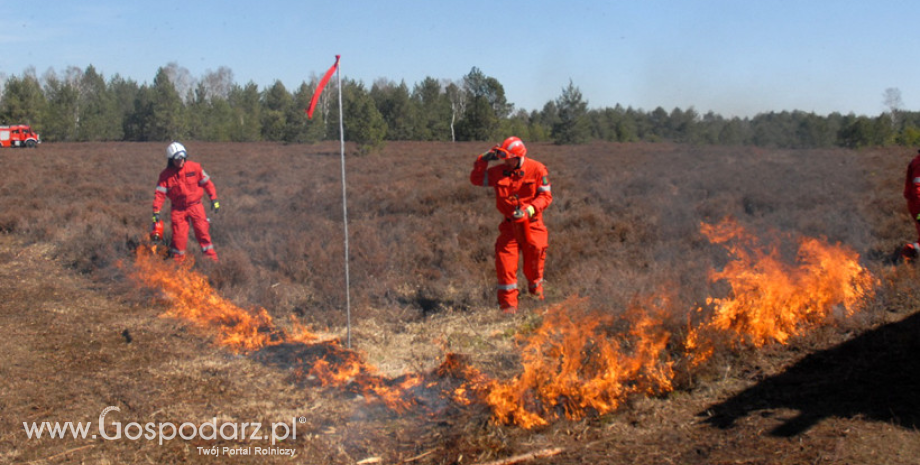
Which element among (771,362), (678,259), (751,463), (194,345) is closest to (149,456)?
(194,345)

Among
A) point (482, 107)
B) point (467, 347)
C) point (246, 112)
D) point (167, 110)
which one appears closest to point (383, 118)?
point (482, 107)

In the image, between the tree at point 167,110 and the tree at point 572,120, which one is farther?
the tree at point 167,110

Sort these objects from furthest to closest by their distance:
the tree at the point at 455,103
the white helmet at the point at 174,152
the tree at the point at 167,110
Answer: the tree at the point at 455,103 < the tree at the point at 167,110 < the white helmet at the point at 174,152

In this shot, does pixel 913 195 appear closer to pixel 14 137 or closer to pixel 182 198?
pixel 182 198

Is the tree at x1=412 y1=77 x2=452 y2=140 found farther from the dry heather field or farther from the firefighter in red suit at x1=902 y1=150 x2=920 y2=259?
the firefighter in red suit at x1=902 y1=150 x2=920 y2=259

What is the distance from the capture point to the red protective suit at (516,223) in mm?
6250

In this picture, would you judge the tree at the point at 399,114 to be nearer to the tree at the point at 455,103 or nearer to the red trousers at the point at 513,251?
the tree at the point at 455,103

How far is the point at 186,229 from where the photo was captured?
8453 millimetres

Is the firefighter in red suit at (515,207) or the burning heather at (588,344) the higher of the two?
the firefighter in red suit at (515,207)

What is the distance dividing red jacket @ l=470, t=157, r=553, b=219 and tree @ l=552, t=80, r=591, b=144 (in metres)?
15.3

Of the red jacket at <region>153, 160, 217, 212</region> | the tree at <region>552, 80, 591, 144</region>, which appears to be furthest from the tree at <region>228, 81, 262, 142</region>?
the red jacket at <region>153, 160, 217, 212</region>

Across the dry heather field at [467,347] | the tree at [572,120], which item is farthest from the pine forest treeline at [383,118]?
the dry heather field at [467,347]

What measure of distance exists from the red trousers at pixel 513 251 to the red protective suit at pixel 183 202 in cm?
Answer: 415

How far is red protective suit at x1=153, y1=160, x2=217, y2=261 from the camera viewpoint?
841cm
